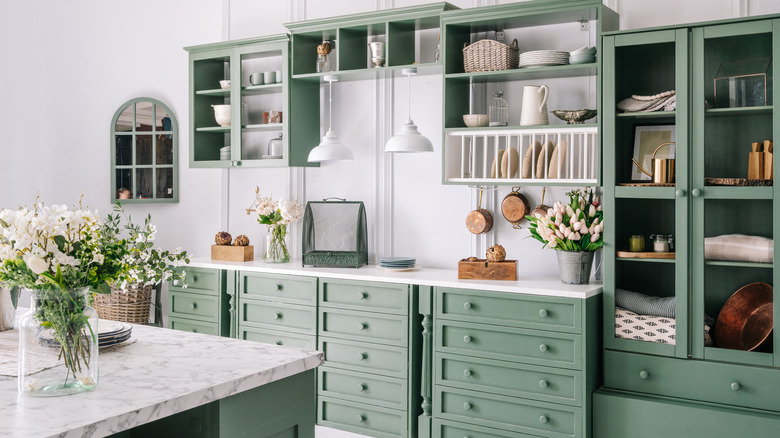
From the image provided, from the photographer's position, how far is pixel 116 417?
1.73 metres

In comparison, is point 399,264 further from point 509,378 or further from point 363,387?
point 509,378

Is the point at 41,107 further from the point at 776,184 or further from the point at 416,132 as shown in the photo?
the point at 776,184

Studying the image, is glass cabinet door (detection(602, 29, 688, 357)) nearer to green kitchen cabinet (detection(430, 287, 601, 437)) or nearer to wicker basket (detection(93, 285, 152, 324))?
green kitchen cabinet (detection(430, 287, 601, 437))

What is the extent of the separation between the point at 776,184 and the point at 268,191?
330cm

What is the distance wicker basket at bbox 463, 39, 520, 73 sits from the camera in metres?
4.01

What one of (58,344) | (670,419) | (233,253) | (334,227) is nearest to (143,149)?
(233,253)

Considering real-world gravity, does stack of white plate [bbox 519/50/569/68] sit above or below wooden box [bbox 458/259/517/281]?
above

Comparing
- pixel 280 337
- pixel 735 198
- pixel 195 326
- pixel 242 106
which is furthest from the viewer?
pixel 242 106

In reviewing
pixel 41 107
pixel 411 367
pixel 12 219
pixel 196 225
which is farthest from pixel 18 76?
pixel 12 219

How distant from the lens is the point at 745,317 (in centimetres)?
354

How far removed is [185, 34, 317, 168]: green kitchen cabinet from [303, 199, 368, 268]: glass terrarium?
1.20 ft

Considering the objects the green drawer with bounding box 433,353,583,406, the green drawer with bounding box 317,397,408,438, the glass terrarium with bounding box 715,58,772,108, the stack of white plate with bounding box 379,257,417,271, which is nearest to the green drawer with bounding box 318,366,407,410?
the green drawer with bounding box 317,397,408,438

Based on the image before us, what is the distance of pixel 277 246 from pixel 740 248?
2802mm

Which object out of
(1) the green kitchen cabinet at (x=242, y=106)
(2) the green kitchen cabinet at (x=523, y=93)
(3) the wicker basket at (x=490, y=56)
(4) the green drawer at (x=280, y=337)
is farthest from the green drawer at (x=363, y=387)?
(3) the wicker basket at (x=490, y=56)
